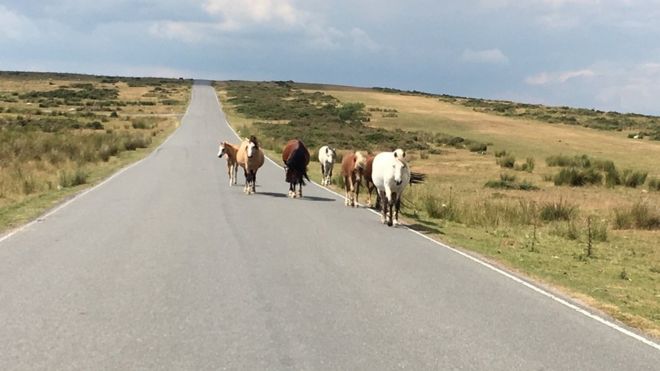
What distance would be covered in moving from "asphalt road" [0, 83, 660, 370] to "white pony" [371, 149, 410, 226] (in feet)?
4.65

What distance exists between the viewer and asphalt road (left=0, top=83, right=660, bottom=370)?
6223mm

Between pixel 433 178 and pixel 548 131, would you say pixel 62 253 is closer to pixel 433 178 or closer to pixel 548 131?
pixel 433 178

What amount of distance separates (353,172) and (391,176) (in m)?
3.61

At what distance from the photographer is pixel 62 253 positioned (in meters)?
10.6

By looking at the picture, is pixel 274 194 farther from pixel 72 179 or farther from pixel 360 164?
pixel 72 179

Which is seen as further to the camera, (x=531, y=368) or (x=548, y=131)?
(x=548, y=131)

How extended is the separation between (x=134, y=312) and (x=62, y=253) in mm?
3792

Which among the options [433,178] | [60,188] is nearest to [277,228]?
[60,188]

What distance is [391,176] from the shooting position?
15266 mm

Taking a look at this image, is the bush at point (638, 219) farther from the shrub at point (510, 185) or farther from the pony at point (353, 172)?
the shrub at point (510, 185)

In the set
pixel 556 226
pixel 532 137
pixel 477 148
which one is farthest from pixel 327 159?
pixel 532 137

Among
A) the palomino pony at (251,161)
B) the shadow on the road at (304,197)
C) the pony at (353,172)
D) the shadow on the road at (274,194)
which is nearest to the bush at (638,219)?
the pony at (353,172)

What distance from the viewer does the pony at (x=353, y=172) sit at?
1856 cm

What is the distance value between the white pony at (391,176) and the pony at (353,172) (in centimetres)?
212
